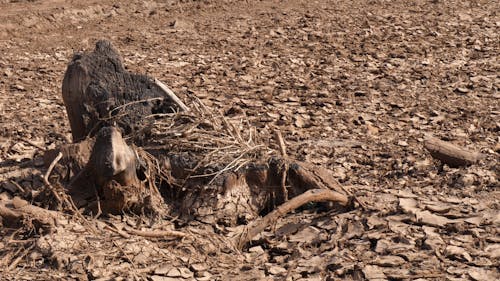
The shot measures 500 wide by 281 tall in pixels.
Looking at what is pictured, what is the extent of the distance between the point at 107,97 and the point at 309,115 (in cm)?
205

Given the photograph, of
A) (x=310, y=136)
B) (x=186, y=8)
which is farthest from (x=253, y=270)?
(x=186, y=8)

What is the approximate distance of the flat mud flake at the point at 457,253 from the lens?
13.2ft

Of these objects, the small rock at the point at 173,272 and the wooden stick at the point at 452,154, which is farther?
the wooden stick at the point at 452,154

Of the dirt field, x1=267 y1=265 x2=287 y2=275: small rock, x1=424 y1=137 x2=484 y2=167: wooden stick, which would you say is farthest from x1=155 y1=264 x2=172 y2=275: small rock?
x1=424 y1=137 x2=484 y2=167: wooden stick

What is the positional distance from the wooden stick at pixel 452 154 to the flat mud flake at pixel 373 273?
1447mm

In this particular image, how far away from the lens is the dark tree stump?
16.3 ft

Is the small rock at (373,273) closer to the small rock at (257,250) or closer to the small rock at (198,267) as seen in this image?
the small rock at (257,250)

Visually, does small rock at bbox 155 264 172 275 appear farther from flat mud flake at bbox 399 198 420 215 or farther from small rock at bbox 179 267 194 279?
flat mud flake at bbox 399 198 420 215

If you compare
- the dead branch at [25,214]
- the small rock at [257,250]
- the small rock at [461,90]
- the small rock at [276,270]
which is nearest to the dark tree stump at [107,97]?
the dead branch at [25,214]

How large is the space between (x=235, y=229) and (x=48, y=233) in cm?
102

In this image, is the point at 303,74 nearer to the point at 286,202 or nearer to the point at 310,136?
the point at 310,136


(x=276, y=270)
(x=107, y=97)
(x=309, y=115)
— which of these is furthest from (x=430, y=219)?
(x=309, y=115)

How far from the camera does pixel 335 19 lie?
922cm

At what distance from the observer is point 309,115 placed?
654 centimetres
